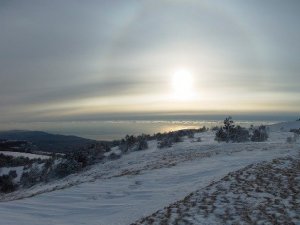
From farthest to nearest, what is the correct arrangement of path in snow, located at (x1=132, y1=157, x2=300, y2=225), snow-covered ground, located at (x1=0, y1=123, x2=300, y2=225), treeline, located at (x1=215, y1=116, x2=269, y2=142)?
treeline, located at (x1=215, y1=116, x2=269, y2=142)
snow-covered ground, located at (x1=0, y1=123, x2=300, y2=225)
path in snow, located at (x1=132, y1=157, x2=300, y2=225)

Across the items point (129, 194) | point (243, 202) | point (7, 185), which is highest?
point (243, 202)

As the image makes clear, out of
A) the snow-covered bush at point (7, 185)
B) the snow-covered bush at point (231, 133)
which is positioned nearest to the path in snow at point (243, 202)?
the snow-covered bush at point (231, 133)

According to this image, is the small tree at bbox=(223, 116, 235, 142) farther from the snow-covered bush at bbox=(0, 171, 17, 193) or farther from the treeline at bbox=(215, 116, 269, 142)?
the snow-covered bush at bbox=(0, 171, 17, 193)

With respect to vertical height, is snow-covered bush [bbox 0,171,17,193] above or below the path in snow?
below

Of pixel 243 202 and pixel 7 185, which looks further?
pixel 7 185

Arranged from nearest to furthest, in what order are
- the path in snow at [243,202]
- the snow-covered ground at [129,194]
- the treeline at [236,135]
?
the path in snow at [243,202] < the snow-covered ground at [129,194] < the treeline at [236,135]

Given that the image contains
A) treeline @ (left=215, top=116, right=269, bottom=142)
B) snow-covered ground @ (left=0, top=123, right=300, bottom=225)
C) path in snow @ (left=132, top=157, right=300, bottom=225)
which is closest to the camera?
path in snow @ (left=132, top=157, right=300, bottom=225)

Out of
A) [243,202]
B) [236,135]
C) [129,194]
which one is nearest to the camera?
[243,202]

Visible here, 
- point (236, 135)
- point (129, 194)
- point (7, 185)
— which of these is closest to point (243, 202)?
point (129, 194)

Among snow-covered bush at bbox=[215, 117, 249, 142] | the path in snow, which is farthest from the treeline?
the path in snow

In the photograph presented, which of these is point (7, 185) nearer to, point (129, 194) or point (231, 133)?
point (231, 133)

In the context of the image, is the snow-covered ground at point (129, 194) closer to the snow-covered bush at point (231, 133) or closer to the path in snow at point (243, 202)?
the path in snow at point (243, 202)

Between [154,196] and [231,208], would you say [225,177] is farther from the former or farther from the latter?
[231,208]

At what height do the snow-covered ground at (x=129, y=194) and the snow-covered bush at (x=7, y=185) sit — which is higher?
the snow-covered ground at (x=129, y=194)
